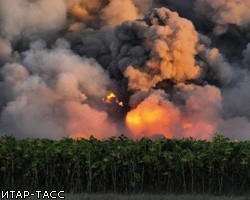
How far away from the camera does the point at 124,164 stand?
1437 centimetres

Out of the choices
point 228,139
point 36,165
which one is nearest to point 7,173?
point 36,165

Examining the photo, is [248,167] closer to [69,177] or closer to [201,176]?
[201,176]

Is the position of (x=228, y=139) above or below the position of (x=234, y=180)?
above

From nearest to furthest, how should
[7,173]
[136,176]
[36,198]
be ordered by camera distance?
[36,198] < [136,176] < [7,173]

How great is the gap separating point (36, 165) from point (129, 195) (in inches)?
104

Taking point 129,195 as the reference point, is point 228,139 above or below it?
above

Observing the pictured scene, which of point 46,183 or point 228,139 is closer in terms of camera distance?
point 46,183

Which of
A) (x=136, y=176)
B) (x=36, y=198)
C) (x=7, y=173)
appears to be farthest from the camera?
(x=7, y=173)

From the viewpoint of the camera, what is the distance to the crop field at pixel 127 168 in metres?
14.6

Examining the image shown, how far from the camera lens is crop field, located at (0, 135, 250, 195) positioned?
14555 mm

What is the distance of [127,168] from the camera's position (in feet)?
47.9

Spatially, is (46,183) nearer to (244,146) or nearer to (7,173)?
(7,173)

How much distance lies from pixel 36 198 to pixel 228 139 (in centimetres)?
579

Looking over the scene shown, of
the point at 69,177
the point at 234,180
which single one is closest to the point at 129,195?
the point at 69,177
